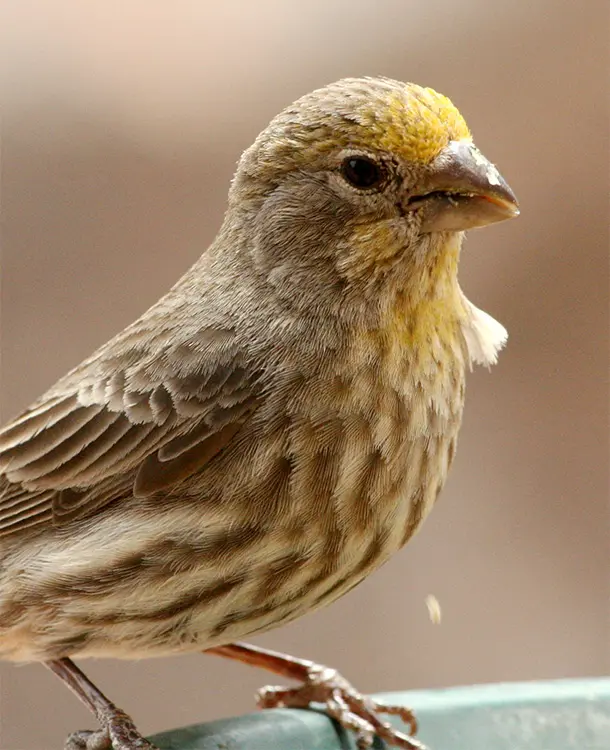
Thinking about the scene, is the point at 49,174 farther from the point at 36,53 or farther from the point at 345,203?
the point at 345,203

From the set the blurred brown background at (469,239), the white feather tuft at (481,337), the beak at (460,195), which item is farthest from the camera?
the blurred brown background at (469,239)

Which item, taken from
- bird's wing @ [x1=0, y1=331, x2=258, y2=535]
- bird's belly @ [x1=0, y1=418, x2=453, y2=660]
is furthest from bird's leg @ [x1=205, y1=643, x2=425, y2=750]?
bird's wing @ [x1=0, y1=331, x2=258, y2=535]

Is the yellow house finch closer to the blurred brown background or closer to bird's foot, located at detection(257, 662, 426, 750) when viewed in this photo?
bird's foot, located at detection(257, 662, 426, 750)

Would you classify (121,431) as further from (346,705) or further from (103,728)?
(346,705)

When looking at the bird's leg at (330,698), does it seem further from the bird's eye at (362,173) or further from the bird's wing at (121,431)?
the bird's eye at (362,173)

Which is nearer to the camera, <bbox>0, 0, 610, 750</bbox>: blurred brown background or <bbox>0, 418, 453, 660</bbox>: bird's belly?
<bbox>0, 418, 453, 660</bbox>: bird's belly

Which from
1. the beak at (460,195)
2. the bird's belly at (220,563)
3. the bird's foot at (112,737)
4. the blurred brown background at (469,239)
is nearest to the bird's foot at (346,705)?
the bird's belly at (220,563)

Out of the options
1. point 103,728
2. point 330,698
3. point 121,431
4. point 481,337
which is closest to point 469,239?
point 481,337

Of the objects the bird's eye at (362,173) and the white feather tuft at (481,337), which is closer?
the bird's eye at (362,173)
